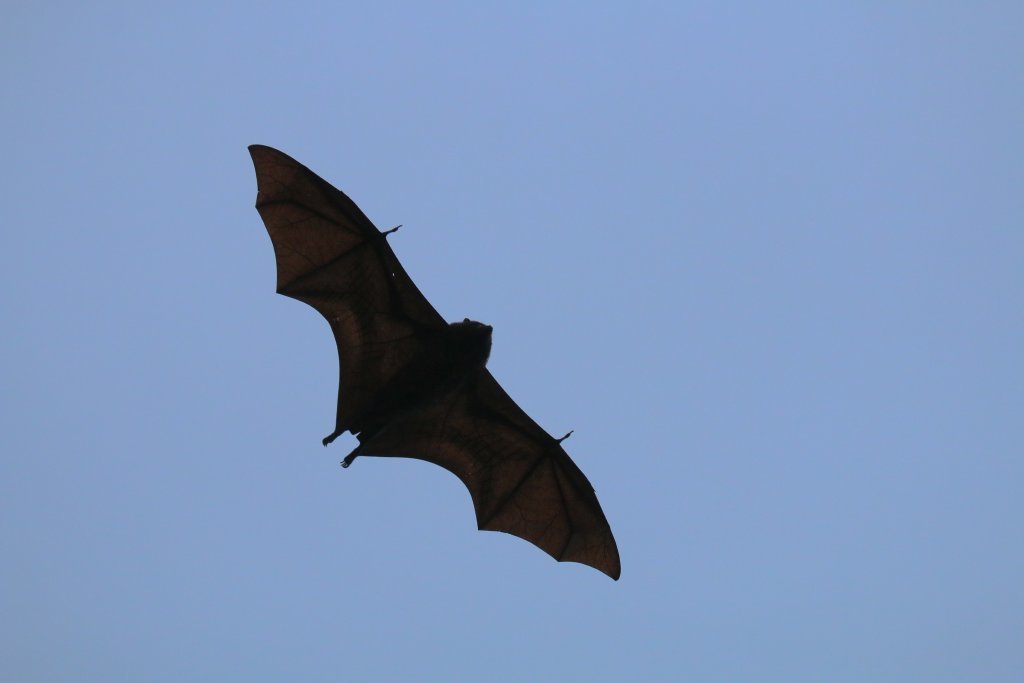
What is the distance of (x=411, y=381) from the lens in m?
17.6

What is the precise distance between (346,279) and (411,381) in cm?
232

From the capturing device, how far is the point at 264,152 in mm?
15922

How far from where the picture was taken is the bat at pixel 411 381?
16.7m

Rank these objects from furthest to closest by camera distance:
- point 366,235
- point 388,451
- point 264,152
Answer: point 388,451 < point 366,235 < point 264,152

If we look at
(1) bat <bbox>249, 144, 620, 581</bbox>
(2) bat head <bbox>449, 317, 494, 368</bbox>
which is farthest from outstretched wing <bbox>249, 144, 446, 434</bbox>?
(2) bat head <bbox>449, 317, 494, 368</bbox>

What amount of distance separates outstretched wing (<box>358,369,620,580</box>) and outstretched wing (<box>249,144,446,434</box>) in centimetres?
125

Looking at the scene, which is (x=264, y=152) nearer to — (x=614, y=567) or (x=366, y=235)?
(x=366, y=235)

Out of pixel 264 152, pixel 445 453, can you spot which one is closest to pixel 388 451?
pixel 445 453

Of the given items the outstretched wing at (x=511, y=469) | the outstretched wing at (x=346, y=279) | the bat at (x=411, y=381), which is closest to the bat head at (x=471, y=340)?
the bat at (x=411, y=381)

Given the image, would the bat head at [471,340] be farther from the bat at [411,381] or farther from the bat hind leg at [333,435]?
the bat hind leg at [333,435]

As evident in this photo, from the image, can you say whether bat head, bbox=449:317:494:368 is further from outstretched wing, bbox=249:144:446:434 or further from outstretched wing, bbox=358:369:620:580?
outstretched wing, bbox=358:369:620:580

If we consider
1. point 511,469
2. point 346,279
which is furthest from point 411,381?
point 511,469

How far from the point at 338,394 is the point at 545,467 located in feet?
14.8

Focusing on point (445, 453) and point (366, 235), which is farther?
point (445, 453)
